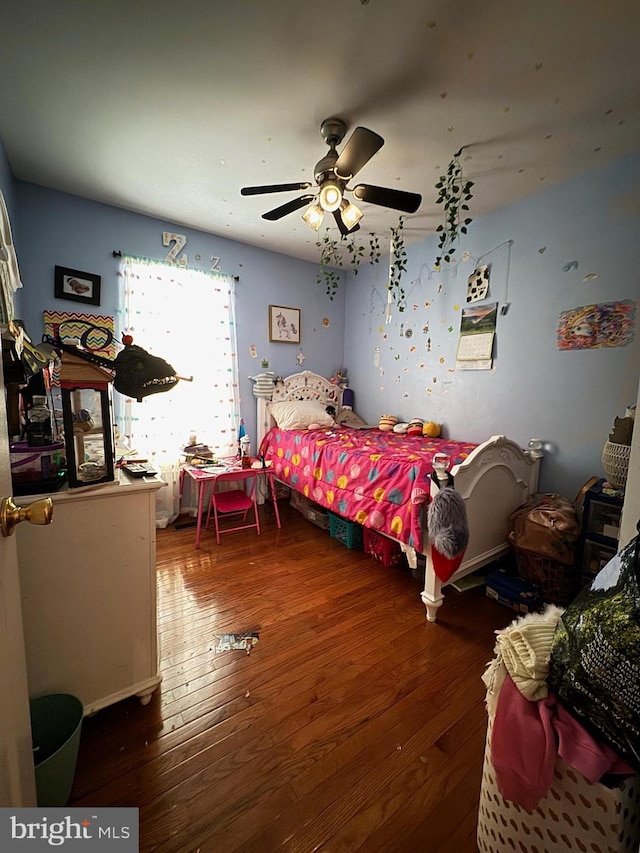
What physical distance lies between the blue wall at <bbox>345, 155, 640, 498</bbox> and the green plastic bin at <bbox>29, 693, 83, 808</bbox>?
2.86 m

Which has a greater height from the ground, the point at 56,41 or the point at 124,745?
the point at 56,41

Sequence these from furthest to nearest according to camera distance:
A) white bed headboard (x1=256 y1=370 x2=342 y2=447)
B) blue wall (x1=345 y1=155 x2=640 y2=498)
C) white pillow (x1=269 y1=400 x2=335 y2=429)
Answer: white bed headboard (x1=256 y1=370 x2=342 y2=447), white pillow (x1=269 y1=400 x2=335 y2=429), blue wall (x1=345 y1=155 x2=640 y2=498)

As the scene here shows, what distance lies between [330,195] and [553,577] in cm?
247

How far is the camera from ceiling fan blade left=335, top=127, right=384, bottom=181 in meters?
1.54

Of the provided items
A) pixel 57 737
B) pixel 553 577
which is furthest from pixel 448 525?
pixel 57 737

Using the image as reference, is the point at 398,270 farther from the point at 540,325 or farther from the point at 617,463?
the point at 617,463

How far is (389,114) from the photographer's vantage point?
176cm

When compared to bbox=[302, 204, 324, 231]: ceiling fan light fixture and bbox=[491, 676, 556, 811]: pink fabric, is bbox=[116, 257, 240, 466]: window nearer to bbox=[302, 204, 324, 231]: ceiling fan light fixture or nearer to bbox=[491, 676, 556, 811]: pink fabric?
bbox=[302, 204, 324, 231]: ceiling fan light fixture

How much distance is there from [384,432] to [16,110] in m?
3.28

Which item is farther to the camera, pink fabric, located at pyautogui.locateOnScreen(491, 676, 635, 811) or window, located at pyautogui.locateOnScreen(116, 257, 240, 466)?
window, located at pyautogui.locateOnScreen(116, 257, 240, 466)

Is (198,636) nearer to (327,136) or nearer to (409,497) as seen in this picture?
(409,497)

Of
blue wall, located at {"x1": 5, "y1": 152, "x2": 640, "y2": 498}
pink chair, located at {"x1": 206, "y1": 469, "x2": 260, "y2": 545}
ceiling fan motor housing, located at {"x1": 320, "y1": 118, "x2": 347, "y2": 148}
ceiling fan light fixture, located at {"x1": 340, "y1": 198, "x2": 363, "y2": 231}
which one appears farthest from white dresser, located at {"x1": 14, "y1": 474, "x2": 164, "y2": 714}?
blue wall, located at {"x1": 5, "y1": 152, "x2": 640, "y2": 498}

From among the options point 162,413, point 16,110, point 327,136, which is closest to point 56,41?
point 16,110

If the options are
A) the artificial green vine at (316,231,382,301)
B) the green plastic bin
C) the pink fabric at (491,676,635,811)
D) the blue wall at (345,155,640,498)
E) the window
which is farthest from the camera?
the artificial green vine at (316,231,382,301)
